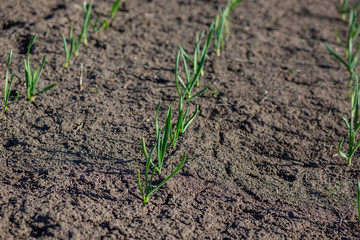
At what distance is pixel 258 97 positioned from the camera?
2.74m

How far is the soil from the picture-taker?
1858 millimetres

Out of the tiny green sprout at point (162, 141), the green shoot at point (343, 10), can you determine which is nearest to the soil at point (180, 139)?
the tiny green sprout at point (162, 141)

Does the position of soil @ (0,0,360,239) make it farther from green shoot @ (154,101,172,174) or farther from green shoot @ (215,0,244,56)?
green shoot @ (154,101,172,174)

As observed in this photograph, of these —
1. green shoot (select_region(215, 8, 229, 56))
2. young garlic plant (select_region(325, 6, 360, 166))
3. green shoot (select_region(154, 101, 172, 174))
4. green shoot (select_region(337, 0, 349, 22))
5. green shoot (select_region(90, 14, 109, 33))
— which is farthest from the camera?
green shoot (select_region(337, 0, 349, 22))

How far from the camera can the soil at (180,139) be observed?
1858 millimetres

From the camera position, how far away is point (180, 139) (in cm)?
233

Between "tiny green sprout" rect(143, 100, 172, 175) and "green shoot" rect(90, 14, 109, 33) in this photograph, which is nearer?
"tiny green sprout" rect(143, 100, 172, 175)

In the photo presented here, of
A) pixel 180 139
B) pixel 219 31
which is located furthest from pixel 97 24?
pixel 180 139

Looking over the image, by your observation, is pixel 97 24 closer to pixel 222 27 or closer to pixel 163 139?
pixel 222 27

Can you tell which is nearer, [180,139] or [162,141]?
[162,141]

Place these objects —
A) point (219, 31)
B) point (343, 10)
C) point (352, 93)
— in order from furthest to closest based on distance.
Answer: point (343, 10) → point (219, 31) → point (352, 93)

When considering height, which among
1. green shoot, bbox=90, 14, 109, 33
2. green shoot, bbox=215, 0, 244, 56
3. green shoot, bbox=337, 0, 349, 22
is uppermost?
green shoot, bbox=337, 0, 349, 22

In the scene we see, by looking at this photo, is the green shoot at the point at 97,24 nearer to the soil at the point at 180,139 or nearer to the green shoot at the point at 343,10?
the soil at the point at 180,139

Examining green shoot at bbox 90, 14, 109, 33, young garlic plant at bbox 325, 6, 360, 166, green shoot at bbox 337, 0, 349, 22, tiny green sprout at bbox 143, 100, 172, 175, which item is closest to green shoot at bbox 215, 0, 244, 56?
young garlic plant at bbox 325, 6, 360, 166
